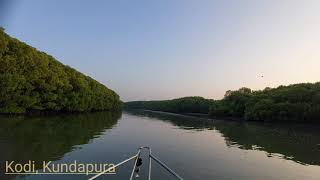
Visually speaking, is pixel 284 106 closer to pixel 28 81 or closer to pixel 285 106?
pixel 285 106

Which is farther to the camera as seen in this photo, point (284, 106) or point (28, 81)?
point (284, 106)

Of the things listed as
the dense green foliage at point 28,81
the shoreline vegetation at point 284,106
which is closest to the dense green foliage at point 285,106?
the shoreline vegetation at point 284,106

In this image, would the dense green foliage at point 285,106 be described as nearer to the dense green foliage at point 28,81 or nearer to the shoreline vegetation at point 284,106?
the shoreline vegetation at point 284,106

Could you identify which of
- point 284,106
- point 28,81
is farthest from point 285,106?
point 28,81

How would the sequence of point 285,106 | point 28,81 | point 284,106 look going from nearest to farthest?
point 28,81
point 285,106
point 284,106

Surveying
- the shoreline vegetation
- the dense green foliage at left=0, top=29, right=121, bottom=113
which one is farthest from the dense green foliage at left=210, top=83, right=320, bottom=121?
the dense green foliage at left=0, top=29, right=121, bottom=113

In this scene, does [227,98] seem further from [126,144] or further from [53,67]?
[126,144]

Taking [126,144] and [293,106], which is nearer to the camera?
[126,144]

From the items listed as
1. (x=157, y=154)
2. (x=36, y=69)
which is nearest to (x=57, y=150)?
(x=157, y=154)

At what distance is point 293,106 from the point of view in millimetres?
109875

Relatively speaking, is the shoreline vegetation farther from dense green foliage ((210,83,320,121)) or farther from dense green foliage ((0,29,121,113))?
dense green foliage ((0,29,121,113))

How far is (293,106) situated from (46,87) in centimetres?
6732

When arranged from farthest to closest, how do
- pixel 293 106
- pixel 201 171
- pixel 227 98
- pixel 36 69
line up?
pixel 227 98 → pixel 293 106 → pixel 36 69 → pixel 201 171

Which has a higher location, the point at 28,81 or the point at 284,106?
the point at 28,81
